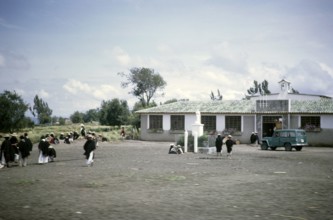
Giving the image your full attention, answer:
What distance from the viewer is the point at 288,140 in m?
27.7

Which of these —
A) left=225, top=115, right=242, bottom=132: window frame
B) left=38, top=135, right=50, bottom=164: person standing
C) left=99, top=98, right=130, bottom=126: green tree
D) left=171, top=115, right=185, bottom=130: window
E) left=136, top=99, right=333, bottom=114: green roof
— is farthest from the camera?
left=99, top=98, right=130, bottom=126: green tree

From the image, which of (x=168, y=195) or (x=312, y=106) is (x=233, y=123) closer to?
(x=312, y=106)

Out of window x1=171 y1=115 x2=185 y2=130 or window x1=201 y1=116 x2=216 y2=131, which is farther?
window x1=171 y1=115 x2=185 y2=130

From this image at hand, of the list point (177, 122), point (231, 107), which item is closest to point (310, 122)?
point (231, 107)

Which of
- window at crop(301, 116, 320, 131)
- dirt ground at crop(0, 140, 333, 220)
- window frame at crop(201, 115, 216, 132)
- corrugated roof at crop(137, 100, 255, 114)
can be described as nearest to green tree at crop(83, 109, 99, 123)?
corrugated roof at crop(137, 100, 255, 114)

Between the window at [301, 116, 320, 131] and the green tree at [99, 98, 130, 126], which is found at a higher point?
the green tree at [99, 98, 130, 126]

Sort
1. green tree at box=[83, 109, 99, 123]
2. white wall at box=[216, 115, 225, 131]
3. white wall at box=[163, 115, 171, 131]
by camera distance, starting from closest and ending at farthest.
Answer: white wall at box=[216, 115, 225, 131], white wall at box=[163, 115, 171, 131], green tree at box=[83, 109, 99, 123]

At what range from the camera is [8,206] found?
7.62 metres

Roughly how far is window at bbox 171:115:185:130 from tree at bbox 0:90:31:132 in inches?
968

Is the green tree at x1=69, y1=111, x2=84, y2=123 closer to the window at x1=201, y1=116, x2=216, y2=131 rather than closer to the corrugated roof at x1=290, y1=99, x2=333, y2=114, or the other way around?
the window at x1=201, y1=116, x2=216, y2=131

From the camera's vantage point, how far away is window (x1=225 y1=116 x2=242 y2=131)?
3788cm

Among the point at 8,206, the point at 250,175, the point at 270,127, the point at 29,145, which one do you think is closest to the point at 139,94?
the point at 270,127

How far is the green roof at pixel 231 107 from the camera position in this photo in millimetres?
35875

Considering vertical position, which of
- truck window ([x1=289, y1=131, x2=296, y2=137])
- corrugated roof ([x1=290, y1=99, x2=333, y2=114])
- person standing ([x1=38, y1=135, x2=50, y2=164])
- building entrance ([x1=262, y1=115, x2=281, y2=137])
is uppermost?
corrugated roof ([x1=290, y1=99, x2=333, y2=114])
